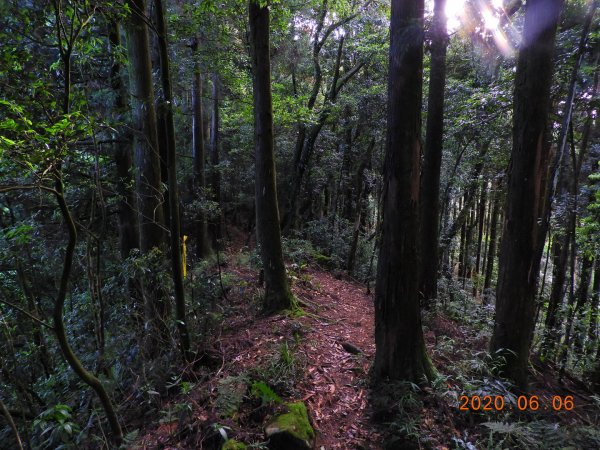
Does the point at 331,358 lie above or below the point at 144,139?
below

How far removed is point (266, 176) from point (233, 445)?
4634 millimetres

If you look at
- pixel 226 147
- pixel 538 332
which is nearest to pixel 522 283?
pixel 538 332

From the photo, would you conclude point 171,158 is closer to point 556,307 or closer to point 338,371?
point 338,371

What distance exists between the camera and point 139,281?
17.4 ft

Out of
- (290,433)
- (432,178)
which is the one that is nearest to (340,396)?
(290,433)

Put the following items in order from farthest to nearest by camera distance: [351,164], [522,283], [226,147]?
[226,147] < [351,164] < [522,283]

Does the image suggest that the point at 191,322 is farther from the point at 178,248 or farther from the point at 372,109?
the point at 372,109

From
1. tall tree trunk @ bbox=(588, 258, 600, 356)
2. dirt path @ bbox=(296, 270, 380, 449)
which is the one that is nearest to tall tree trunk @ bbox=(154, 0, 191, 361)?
dirt path @ bbox=(296, 270, 380, 449)

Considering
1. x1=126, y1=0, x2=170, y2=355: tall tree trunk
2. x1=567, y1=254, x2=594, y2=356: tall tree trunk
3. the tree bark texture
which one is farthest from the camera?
x1=567, y1=254, x2=594, y2=356: tall tree trunk

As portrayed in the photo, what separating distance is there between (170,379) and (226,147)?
16934 mm

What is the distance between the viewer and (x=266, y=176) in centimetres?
675

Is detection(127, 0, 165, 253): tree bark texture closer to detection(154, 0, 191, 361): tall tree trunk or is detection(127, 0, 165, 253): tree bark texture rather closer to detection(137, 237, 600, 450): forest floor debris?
detection(154, 0, 191, 361): tall tree trunk

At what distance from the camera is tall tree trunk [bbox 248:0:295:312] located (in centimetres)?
638

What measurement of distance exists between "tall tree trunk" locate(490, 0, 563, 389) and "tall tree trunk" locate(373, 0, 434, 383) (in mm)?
1259
